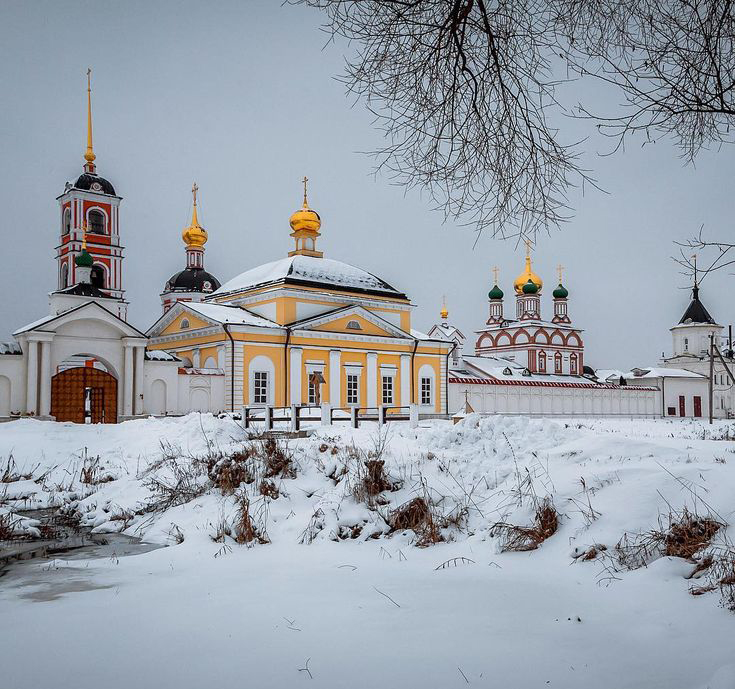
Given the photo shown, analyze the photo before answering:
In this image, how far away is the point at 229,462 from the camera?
10.1m

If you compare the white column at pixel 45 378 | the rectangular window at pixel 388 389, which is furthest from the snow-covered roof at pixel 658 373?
the white column at pixel 45 378

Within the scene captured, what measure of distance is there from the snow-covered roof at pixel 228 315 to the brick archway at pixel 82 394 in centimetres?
582

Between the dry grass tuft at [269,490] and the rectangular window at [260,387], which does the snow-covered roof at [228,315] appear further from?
the dry grass tuft at [269,490]

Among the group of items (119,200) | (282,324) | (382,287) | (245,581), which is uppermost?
(119,200)

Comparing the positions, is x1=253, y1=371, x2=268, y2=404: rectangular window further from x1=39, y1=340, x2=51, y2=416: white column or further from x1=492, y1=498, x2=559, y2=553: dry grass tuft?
x1=492, y1=498, x2=559, y2=553: dry grass tuft

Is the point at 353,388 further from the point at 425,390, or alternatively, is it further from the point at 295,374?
Result: the point at 425,390

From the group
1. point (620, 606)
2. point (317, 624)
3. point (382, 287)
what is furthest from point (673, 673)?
point (382, 287)

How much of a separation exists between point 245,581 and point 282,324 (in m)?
28.1

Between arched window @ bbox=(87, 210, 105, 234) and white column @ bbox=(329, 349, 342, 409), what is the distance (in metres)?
23.7

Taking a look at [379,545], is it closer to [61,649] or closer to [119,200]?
[61,649]

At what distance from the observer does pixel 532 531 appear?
6.56 metres

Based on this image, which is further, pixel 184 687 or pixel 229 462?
pixel 229 462

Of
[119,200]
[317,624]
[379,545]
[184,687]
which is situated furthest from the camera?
[119,200]

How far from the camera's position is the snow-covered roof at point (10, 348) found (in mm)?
25047
